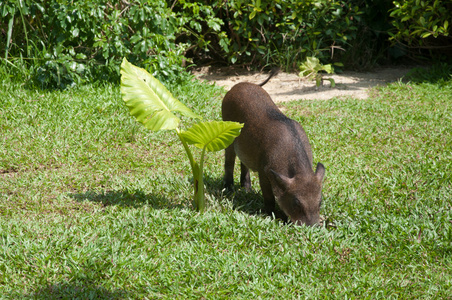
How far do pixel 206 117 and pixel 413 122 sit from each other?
3018mm

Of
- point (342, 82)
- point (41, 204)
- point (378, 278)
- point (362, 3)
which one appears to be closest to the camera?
point (378, 278)

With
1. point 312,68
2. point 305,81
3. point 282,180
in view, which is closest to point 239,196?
point 282,180

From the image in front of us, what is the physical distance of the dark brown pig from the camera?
421cm

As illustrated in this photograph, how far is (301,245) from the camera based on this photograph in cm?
400

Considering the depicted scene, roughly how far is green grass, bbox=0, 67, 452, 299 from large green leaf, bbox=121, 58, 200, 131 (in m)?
0.89

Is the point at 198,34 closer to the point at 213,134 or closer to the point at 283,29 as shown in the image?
the point at 283,29

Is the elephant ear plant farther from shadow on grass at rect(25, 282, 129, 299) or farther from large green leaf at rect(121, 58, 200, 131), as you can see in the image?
shadow on grass at rect(25, 282, 129, 299)

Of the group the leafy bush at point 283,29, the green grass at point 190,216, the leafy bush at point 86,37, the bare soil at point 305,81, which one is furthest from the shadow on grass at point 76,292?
the leafy bush at point 283,29

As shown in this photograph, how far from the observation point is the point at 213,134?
420cm

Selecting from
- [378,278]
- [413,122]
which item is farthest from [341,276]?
[413,122]

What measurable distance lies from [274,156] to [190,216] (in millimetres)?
953

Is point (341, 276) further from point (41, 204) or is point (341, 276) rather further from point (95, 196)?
point (41, 204)

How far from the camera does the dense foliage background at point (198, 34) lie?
7.42 m

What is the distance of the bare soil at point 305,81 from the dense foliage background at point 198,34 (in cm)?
31
